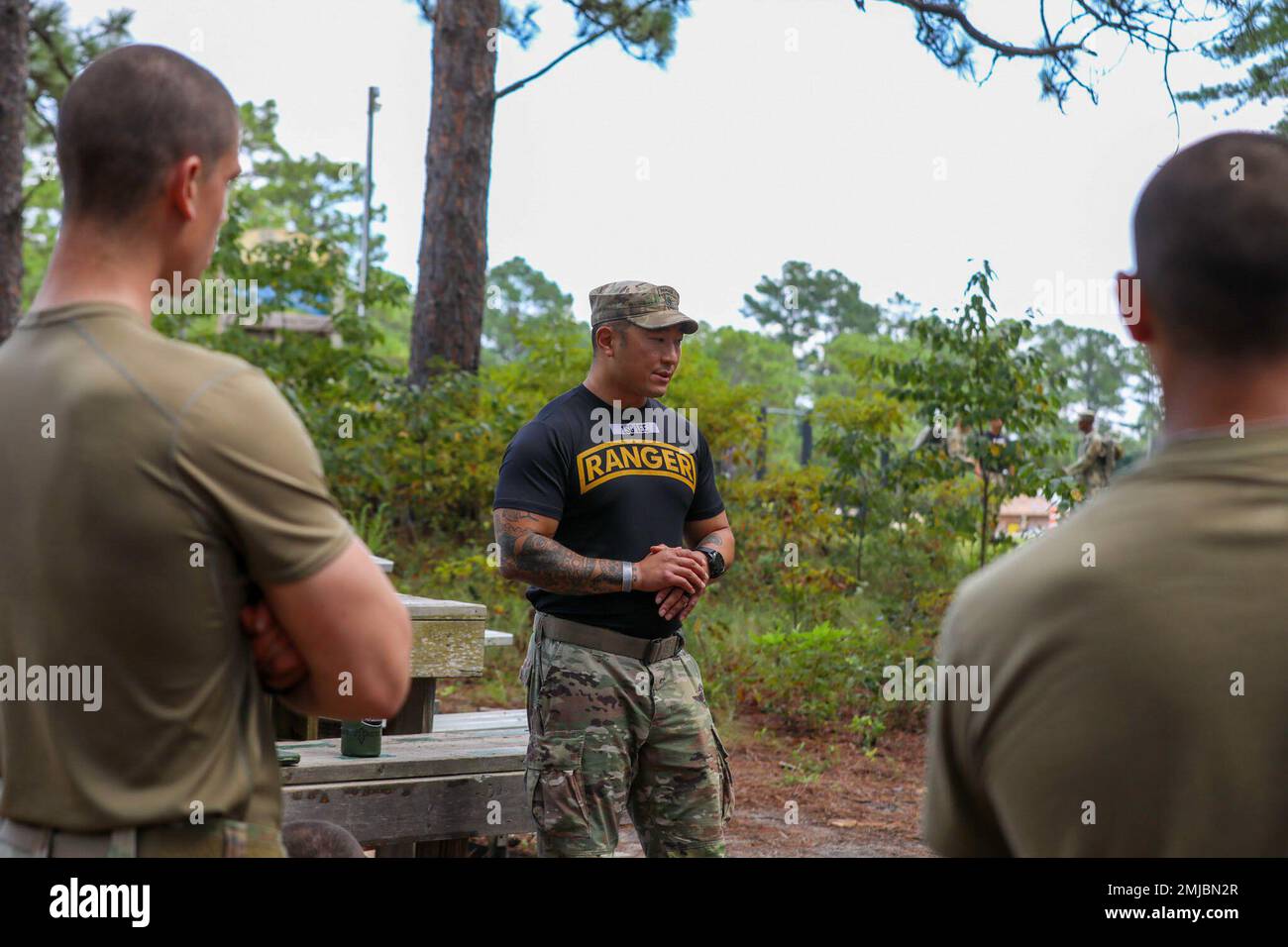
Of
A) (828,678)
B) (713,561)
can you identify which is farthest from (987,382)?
(713,561)

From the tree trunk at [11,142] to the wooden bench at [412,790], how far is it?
6977mm

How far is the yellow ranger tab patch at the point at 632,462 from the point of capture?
13.9 ft

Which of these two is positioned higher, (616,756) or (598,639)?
(598,639)

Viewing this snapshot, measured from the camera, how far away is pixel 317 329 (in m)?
12.3

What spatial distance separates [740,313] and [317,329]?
167 feet

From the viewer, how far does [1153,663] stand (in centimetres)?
142

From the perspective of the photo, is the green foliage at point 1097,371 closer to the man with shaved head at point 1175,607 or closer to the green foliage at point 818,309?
the green foliage at point 818,309

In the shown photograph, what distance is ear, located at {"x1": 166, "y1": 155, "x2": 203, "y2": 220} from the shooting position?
1.94 metres

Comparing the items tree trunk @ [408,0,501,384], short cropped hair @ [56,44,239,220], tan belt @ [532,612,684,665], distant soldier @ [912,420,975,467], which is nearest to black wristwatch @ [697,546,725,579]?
tan belt @ [532,612,684,665]

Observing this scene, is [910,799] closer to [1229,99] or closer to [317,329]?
[1229,99]

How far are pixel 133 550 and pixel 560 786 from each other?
8.14 feet

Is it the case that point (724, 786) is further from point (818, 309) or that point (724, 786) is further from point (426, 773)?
point (818, 309)

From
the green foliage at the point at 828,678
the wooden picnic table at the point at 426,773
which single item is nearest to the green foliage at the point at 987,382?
the green foliage at the point at 828,678

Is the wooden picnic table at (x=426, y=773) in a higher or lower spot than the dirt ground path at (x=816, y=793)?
higher
